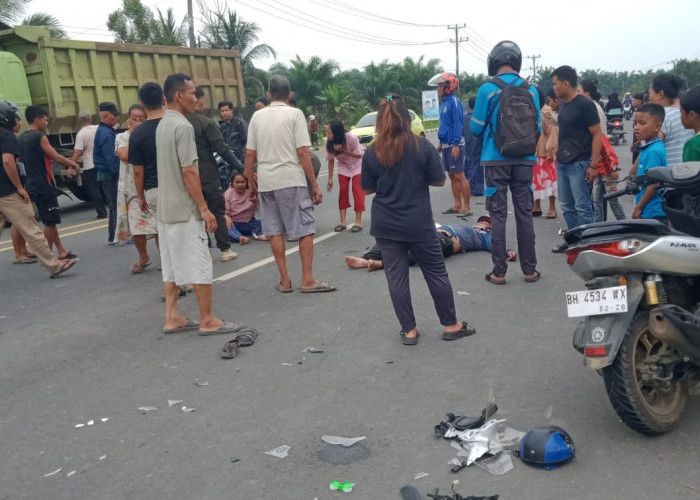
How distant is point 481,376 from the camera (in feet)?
13.9

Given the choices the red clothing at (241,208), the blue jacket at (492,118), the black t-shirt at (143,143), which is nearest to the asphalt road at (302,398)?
the blue jacket at (492,118)

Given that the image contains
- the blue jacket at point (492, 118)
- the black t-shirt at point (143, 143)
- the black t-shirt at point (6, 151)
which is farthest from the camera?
the black t-shirt at point (6, 151)

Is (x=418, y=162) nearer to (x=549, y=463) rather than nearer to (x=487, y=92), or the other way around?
(x=487, y=92)

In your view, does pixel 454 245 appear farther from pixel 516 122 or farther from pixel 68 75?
pixel 68 75

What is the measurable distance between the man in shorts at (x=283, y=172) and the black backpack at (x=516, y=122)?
1.78 metres

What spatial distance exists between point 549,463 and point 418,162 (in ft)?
7.73

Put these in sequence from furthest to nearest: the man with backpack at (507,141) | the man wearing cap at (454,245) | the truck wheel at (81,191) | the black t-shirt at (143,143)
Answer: the truck wheel at (81,191), the man wearing cap at (454,245), the man with backpack at (507,141), the black t-shirt at (143,143)

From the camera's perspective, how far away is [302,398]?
13.5ft

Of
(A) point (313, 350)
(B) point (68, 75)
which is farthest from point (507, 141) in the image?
(B) point (68, 75)

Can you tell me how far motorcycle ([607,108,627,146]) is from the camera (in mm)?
21422

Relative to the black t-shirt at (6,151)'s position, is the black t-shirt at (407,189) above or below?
below

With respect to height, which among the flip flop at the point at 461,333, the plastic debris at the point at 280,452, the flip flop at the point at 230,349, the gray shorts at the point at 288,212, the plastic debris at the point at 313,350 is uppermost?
the gray shorts at the point at 288,212

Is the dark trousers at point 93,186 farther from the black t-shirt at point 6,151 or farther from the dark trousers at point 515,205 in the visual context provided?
the dark trousers at point 515,205

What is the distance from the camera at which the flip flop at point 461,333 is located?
495 cm
